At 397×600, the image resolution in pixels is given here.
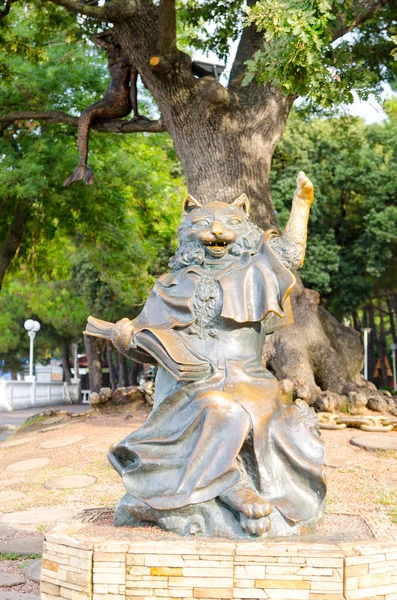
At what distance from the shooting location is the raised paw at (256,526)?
4379 millimetres

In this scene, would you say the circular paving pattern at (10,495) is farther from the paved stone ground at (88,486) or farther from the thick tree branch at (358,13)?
the thick tree branch at (358,13)

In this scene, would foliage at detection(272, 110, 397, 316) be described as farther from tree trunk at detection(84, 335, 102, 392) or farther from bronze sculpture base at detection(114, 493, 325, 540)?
bronze sculpture base at detection(114, 493, 325, 540)

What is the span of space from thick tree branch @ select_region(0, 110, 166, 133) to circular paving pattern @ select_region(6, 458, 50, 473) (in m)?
5.39

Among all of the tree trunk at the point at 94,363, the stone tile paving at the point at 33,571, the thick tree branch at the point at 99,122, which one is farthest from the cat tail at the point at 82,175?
the tree trunk at the point at 94,363

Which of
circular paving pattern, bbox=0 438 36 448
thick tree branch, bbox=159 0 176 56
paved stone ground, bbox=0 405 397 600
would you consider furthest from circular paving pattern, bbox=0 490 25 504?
thick tree branch, bbox=159 0 176 56

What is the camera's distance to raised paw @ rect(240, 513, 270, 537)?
4.38m

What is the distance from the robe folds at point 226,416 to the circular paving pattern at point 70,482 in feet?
13.7

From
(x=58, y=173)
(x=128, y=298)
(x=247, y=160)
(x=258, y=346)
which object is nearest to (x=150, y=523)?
(x=258, y=346)

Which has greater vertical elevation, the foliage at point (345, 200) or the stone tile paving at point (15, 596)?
the foliage at point (345, 200)

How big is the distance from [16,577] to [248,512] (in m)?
2.21

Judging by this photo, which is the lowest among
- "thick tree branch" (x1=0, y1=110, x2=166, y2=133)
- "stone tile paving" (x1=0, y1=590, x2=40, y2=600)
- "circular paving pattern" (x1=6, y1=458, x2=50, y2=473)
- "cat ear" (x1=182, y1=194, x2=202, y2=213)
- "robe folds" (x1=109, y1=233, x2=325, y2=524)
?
"circular paving pattern" (x1=6, y1=458, x2=50, y2=473)

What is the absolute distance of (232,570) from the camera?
13.4 feet

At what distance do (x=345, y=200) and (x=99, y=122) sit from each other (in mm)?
12868

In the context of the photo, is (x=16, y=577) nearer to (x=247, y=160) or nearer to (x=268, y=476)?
(x=268, y=476)
